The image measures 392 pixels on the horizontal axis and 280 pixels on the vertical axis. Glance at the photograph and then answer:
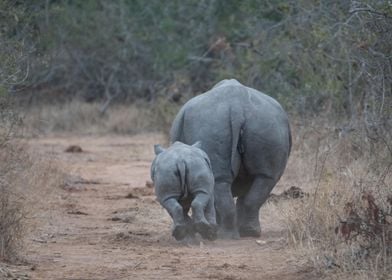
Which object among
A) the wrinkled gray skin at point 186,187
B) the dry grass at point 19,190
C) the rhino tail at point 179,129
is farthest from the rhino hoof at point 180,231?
the dry grass at point 19,190

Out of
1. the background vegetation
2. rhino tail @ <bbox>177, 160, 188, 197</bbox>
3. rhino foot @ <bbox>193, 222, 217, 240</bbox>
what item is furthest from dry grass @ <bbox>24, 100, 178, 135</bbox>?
rhino tail @ <bbox>177, 160, 188, 197</bbox>

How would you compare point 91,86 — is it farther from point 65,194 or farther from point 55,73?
point 65,194

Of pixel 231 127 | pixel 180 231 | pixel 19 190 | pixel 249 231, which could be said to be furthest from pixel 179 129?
pixel 19 190

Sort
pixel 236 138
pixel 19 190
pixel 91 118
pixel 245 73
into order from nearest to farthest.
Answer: pixel 236 138 → pixel 19 190 → pixel 245 73 → pixel 91 118

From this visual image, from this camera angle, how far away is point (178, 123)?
10.5m

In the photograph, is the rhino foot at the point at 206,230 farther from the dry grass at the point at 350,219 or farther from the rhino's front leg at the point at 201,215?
the dry grass at the point at 350,219

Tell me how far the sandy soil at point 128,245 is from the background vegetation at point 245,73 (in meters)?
0.44

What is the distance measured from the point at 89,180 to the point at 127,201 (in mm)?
2477

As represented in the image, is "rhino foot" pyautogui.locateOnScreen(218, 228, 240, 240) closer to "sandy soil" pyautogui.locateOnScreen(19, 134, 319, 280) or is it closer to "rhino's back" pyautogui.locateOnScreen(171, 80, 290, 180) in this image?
"sandy soil" pyautogui.locateOnScreen(19, 134, 319, 280)

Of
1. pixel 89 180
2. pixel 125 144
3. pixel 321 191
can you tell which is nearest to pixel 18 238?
pixel 321 191

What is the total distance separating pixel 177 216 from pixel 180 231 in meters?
0.16

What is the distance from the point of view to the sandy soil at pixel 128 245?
27.1 ft

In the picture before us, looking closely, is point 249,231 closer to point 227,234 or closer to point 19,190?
point 227,234

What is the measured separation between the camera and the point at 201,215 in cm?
952
